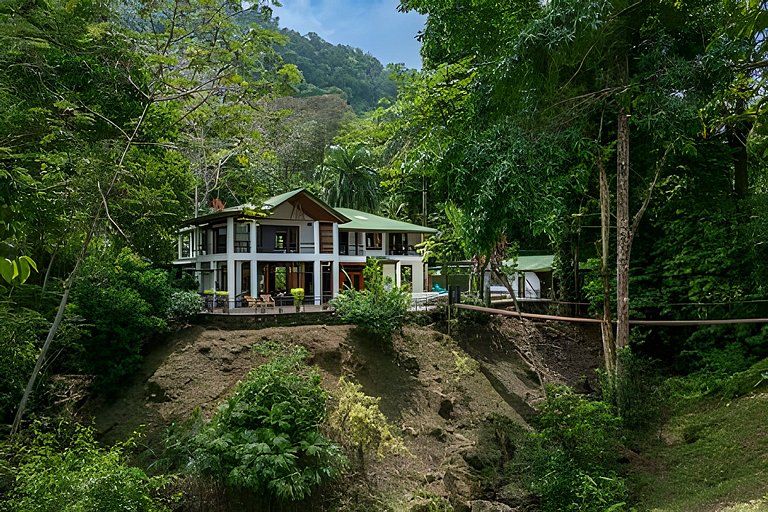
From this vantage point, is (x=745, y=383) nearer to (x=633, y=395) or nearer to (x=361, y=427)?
(x=633, y=395)

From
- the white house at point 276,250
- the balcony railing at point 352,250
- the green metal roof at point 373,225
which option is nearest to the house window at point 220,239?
the white house at point 276,250

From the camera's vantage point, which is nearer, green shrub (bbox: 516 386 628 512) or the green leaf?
the green leaf

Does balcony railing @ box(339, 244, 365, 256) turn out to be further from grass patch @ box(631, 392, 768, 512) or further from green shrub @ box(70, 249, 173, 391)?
grass patch @ box(631, 392, 768, 512)

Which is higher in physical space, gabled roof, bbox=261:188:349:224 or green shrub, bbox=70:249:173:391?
gabled roof, bbox=261:188:349:224

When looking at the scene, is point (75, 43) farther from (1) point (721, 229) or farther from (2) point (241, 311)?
(1) point (721, 229)

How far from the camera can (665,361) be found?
42.4 feet

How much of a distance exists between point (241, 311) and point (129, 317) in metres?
3.89

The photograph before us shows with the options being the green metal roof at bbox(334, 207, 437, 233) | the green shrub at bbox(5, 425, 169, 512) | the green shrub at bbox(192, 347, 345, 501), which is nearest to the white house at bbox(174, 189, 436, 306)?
the green metal roof at bbox(334, 207, 437, 233)

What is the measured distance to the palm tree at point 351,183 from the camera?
91.4 feet

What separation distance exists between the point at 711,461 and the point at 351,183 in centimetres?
2323

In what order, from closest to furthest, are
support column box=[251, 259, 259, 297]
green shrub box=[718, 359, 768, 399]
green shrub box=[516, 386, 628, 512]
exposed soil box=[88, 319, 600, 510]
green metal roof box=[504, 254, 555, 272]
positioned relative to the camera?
green shrub box=[516, 386, 628, 512] < exposed soil box=[88, 319, 600, 510] < green shrub box=[718, 359, 768, 399] < support column box=[251, 259, 259, 297] < green metal roof box=[504, 254, 555, 272]

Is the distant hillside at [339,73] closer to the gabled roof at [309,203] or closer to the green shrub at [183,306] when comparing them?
the gabled roof at [309,203]

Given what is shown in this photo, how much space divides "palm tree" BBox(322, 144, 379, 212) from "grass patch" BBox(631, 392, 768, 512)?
21265mm

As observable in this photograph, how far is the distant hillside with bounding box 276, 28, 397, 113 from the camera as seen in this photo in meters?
44.7
